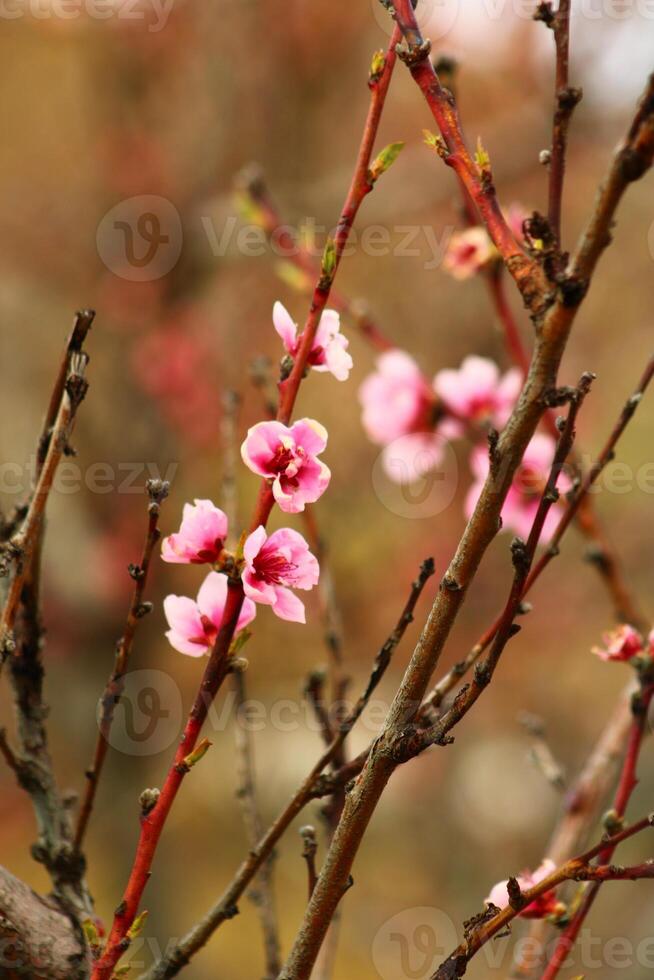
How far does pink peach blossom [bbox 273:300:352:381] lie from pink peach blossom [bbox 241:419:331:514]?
0.06 m

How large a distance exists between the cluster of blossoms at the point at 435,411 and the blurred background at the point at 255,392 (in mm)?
1975

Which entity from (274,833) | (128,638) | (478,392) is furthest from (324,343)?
(478,392)

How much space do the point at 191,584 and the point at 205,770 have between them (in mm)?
1623

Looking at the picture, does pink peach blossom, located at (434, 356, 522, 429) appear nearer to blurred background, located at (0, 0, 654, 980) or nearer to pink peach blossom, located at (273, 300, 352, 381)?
pink peach blossom, located at (273, 300, 352, 381)

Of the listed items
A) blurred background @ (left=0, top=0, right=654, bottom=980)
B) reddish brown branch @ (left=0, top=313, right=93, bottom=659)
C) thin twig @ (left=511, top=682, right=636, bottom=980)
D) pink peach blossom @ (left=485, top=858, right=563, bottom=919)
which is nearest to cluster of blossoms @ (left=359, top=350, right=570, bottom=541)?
thin twig @ (left=511, top=682, right=636, bottom=980)

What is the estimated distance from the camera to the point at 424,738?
1.80ft

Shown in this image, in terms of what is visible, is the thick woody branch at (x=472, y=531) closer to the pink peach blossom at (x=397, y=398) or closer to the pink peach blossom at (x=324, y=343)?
the pink peach blossom at (x=324, y=343)

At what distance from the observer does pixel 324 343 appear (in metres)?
0.67

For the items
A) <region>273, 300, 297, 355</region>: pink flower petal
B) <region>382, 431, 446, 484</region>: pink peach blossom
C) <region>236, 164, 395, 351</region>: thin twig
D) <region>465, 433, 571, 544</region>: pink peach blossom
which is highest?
<region>236, 164, 395, 351</region>: thin twig

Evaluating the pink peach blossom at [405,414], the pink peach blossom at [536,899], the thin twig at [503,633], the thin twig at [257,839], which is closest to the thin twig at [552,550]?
the thin twig at [503,633]

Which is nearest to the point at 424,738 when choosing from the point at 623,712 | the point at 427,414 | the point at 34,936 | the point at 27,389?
the point at 34,936

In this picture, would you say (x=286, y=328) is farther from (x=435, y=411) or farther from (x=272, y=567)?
(x=435, y=411)

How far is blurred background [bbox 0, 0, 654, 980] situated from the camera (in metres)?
3.74

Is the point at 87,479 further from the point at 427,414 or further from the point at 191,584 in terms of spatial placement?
the point at 427,414
